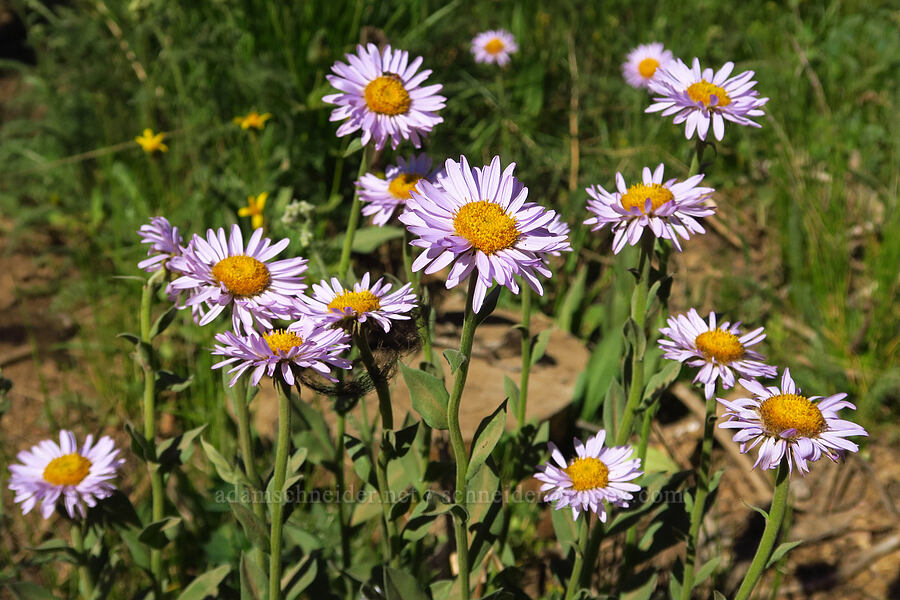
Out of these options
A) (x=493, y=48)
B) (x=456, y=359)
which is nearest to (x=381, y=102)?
(x=456, y=359)

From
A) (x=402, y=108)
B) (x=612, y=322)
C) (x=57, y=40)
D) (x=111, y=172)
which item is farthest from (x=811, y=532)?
(x=57, y=40)

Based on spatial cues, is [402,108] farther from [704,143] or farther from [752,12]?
[752,12]

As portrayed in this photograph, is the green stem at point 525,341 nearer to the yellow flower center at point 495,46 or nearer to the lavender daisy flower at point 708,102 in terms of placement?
the lavender daisy flower at point 708,102

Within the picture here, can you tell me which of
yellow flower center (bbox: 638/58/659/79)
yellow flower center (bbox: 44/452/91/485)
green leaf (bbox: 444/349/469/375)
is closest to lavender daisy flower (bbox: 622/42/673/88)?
yellow flower center (bbox: 638/58/659/79)

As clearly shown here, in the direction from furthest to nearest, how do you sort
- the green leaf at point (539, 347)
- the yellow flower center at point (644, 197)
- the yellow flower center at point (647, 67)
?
the yellow flower center at point (647, 67)
the green leaf at point (539, 347)
the yellow flower center at point (644, 197)

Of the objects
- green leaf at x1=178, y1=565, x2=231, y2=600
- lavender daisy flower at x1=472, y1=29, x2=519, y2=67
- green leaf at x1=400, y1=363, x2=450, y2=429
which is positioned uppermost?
lavender daisy flower at x1=472, y1=29, x2=519, y2=67

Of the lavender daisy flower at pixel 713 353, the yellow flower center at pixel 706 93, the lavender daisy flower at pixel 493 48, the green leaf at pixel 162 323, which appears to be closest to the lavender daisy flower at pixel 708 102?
the yellow flower center at pixel 706 93

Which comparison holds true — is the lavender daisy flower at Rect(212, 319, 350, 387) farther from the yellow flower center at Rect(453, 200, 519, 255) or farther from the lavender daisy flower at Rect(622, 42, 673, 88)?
→ the lavender daisy flower at Rect(622, 42, 673, 88)
